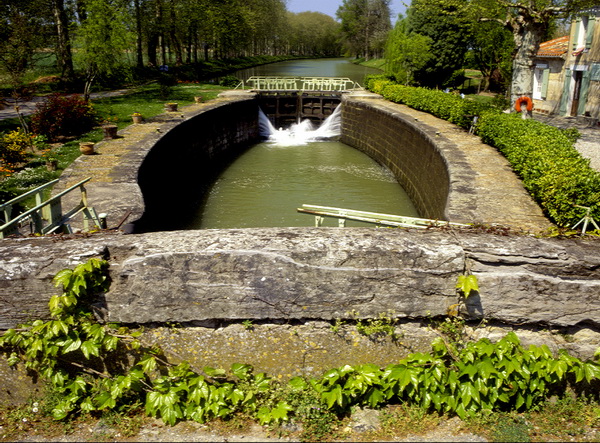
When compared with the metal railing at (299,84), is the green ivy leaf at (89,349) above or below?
below

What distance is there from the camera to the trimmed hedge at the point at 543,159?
5.81 m

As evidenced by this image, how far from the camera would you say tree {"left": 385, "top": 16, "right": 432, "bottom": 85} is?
27.0 m

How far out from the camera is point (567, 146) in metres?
8.12

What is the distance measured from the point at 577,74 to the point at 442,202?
16.3 m

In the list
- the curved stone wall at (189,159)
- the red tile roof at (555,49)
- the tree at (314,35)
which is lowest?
the curved stone wall at (189,159)

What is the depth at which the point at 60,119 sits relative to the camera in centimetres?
1300

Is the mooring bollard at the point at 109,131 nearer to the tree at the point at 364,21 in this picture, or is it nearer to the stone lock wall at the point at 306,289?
the stone lock wall at the point at 306,289

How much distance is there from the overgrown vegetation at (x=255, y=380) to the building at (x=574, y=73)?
19473 mm

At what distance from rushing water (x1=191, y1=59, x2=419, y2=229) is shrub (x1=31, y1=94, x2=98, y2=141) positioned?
400cm

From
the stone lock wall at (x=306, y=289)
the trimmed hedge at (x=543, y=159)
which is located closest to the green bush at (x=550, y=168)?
the trimmed hedge at (x=543, y=159)

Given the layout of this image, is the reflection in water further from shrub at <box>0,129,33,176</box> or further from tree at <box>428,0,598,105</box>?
tree at <box>428,0,598,105</box>

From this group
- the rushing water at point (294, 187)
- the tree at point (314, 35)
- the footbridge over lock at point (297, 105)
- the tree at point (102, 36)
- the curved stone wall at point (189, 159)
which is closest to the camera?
the curved stone wall at point (189, 159)

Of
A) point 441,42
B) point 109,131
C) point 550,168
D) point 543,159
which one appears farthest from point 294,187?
point 441,42

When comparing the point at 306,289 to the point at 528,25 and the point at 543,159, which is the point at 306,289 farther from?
the point at 528,25
